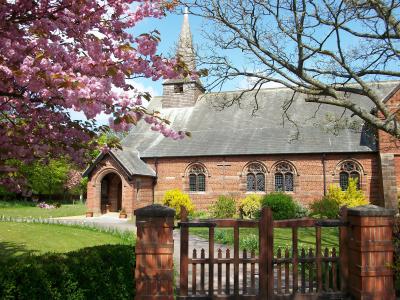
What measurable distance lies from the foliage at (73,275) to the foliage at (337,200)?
57.8 ft

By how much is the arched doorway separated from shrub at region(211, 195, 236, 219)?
7626 mm

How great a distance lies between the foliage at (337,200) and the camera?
73.4 feet

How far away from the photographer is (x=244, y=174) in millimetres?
25938

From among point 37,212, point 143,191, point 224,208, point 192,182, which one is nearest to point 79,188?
point 37,212

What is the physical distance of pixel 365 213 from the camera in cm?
612

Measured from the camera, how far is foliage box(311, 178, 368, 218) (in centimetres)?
2236

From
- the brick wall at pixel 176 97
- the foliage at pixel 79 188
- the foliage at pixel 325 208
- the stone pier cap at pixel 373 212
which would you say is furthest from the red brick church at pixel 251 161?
the foliage at pixel 79 188

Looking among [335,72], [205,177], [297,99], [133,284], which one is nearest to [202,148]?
[205,177]

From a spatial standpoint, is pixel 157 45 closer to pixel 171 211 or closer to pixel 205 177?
pixel 171 211

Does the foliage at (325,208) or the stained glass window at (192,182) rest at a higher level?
the stained glass window at (192,182)

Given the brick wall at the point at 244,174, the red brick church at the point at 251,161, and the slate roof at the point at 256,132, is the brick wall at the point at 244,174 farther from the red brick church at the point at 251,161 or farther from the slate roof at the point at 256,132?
the slate roof at the point at 256,132

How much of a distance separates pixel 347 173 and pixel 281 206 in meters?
4.79

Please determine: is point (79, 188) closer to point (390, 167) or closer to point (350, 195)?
point (350, 195)

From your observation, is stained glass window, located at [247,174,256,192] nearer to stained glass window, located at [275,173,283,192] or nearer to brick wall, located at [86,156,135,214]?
stained glass window, located at [275,173,283,192]
